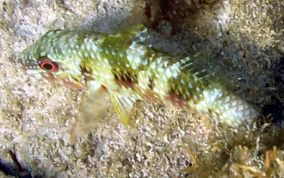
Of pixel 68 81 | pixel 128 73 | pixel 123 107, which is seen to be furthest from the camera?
pixel 68 81

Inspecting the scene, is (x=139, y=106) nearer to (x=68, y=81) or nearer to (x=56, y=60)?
(x=68, y=81)

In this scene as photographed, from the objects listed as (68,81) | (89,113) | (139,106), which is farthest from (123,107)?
(68,81)

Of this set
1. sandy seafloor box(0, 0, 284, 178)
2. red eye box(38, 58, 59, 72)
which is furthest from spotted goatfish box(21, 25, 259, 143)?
sandy seafloor box(0, 0, 284, 178)

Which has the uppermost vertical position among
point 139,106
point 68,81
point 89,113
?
point 68,81

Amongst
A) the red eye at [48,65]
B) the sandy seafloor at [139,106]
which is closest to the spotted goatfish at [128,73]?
the red eye at [48,65]

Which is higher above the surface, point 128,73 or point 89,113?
point 128,73

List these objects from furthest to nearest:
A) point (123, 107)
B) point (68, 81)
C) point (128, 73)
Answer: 1. point (68, 81)
2. point (123, 107)
3. point (128, 73)

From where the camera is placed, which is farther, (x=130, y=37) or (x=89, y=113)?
(x=89, y=113)

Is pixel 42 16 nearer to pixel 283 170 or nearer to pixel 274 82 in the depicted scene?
pixel 274 82
